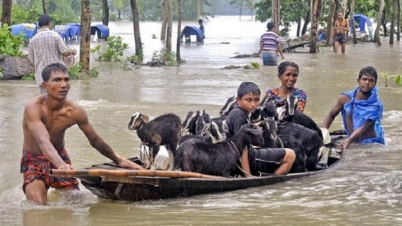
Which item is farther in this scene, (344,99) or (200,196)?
(344,99)

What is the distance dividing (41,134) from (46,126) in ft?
0.83

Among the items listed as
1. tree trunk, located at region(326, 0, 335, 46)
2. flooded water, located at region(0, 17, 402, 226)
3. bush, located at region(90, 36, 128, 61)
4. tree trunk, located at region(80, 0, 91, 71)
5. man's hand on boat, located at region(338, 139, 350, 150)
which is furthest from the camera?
tree trunk, located at region(326, 0, 335, 46)

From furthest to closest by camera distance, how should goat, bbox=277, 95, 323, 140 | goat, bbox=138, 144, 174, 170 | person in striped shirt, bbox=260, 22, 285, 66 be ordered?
person in striped shirt, bbox=260, 22, 285, 66 < goat, bbox=277, 95, 323, 140 < goat, bbox=138, 144, 174, 170

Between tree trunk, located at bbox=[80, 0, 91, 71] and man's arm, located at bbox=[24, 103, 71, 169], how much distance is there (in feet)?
35.9

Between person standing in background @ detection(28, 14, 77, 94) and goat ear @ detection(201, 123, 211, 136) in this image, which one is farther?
person standing in background @ detection(28, 14, 77, 94)

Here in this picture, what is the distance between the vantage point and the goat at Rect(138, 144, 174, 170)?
20.7 ft

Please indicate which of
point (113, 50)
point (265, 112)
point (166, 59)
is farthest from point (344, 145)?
point (113, 50)

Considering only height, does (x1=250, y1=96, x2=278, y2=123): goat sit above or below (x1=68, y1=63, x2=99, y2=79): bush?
above

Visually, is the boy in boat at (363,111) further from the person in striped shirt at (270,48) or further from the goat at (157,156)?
the person in striped shirt at (270,48)

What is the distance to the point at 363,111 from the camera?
8.50 m

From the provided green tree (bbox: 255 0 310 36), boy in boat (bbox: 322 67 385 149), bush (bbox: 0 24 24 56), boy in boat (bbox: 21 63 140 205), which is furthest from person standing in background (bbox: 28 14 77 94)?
green tree (bbox: 255 0 310 36)

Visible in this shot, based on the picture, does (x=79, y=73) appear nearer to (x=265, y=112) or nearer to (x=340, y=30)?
(x=265, y=112)

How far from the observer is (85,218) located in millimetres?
5840

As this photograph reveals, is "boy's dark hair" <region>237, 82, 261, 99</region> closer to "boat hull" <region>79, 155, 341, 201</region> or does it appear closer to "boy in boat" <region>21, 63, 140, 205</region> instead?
"boat hull" <region>79, 155, 341, 201</region>
